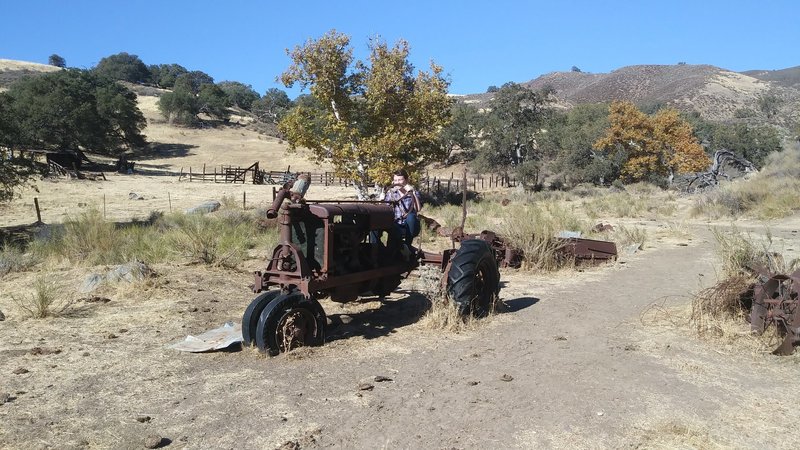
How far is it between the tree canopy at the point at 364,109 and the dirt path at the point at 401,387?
41.3 ft

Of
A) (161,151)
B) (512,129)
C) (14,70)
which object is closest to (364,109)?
(512,129)

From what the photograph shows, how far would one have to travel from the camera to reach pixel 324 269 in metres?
6.48

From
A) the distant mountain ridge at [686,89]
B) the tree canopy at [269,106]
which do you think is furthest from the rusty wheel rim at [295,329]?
the tree canopy at [269,106]

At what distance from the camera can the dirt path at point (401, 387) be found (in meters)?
4.26

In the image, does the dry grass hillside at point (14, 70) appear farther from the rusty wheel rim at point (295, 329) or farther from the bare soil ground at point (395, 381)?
the rusty wheel rim at point (295, 329)

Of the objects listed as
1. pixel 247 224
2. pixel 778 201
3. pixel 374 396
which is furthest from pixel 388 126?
pixel 374 396

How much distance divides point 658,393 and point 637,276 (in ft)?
19.7

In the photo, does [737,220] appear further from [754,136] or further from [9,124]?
[754,136]

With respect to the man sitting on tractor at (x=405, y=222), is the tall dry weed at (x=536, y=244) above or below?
below

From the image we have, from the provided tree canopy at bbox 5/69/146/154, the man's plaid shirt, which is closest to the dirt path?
the man's plaid shirt

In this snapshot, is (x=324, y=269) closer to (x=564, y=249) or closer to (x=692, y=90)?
(x=564, y=249)

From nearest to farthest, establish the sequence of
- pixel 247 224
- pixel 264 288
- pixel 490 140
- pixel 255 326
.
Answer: pixel 255 326
pixel 264 288
pixel 247 224
pixel 490 140

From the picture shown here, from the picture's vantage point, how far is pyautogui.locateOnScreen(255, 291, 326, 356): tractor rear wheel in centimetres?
589

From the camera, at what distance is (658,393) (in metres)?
5.06
